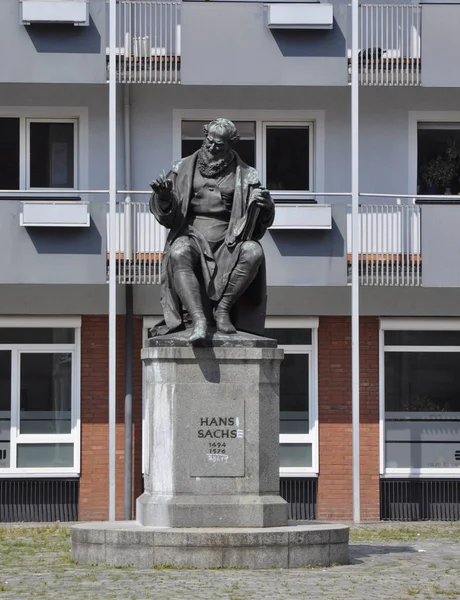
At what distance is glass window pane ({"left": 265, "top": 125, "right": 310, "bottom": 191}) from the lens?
25.8 meters

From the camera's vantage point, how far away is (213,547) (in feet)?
46.3

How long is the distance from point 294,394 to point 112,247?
13.3 feet

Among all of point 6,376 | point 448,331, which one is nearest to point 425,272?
point 448,331

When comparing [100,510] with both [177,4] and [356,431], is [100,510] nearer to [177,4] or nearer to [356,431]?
[356,431]

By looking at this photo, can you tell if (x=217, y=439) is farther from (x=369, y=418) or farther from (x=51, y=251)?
(x=369, y=418)

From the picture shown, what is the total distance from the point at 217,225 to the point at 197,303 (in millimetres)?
868

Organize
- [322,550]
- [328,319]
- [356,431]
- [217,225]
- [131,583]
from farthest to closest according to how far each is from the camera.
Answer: [328,319]
[356,431]
[217,225]
[322,550]
[131,583]

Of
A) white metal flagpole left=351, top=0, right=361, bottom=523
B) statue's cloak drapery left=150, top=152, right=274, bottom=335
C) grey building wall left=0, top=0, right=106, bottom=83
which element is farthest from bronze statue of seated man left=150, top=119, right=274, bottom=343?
grey building wall left=0, top=0, right=106, bottom=83

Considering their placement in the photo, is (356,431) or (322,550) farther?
(356,431)

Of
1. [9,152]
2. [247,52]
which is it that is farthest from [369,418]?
[9,152]

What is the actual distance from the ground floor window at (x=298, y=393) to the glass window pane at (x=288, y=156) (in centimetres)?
223

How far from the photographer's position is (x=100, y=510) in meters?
25.1

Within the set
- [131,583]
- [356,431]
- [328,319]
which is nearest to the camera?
[131,583]

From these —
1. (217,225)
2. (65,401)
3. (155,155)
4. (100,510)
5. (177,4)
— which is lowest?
(100,510)
